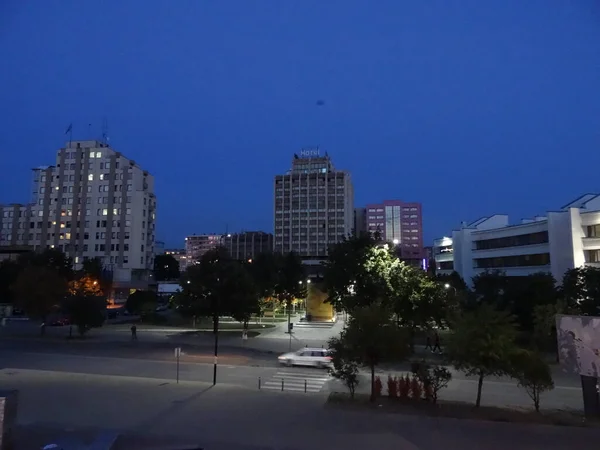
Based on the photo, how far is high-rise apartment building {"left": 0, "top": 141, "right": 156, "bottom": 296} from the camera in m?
92.2

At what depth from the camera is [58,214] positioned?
94938mm

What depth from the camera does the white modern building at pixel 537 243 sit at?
188 ft

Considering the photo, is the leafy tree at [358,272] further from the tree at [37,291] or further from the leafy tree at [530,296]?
the tree at [37,291]

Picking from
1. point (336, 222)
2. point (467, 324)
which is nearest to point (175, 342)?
point (467, 324)

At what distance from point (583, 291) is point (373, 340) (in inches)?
1114

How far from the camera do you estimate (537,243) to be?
Answer: 2522 inches

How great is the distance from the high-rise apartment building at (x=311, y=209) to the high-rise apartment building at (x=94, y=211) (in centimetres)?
7724

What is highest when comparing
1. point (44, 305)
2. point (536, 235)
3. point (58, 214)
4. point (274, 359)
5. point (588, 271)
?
point (58, 214)

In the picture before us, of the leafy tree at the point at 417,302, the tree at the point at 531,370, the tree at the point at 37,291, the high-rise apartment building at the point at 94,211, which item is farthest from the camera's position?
the high-rise apartment building at the point at 94,211

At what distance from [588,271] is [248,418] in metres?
35.7

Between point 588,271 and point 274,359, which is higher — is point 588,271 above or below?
above

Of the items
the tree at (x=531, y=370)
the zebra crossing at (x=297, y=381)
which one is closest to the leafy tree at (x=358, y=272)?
the zebra crossing at (x=297, y=381)

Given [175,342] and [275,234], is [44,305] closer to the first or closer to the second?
[175,342]

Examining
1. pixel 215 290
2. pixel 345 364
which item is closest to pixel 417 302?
pixel 215 290
